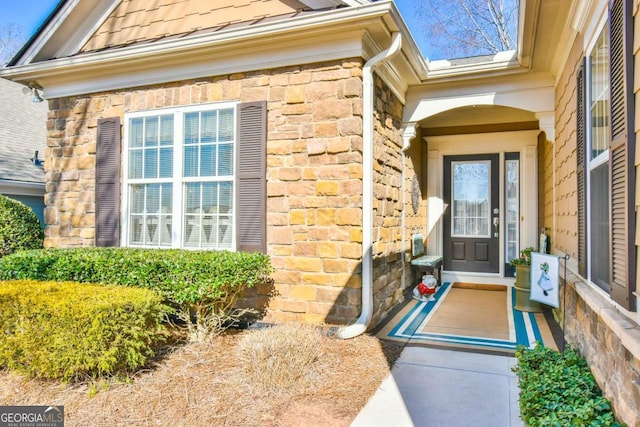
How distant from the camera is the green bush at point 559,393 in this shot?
86.5 inches

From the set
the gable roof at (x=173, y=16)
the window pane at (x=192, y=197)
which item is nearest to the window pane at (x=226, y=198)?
the window pane at (x=192, y=197)

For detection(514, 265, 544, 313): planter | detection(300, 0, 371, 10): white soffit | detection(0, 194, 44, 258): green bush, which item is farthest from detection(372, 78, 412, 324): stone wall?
detection(0, 194, 44, 258): green bush

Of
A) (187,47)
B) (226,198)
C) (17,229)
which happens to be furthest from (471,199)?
(17,229)

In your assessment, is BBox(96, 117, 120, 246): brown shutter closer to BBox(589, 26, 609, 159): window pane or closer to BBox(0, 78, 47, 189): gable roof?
BBox(0, 78, 47, 189): gable roof

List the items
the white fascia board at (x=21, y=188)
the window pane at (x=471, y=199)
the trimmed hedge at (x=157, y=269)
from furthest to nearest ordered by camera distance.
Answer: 1. the white fascia board at (x=21, y=188)
2. the window pane at (x=471, y=199)
3. the trimmed hedge at (x=157, y=269)

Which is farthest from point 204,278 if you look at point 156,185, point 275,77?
point 275,77

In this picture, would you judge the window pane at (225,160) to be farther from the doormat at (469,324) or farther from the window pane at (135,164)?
the doormat at (469,324)

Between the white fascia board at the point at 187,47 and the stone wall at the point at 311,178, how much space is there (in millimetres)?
325

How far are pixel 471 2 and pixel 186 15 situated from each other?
1114 cm

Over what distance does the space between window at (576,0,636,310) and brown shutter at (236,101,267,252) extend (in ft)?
9.36

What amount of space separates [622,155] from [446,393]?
6.18 ft

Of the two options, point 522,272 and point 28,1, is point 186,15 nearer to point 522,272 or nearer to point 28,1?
point 522,272

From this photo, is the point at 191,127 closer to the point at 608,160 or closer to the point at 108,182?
the point at 108,182

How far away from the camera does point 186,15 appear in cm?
516
